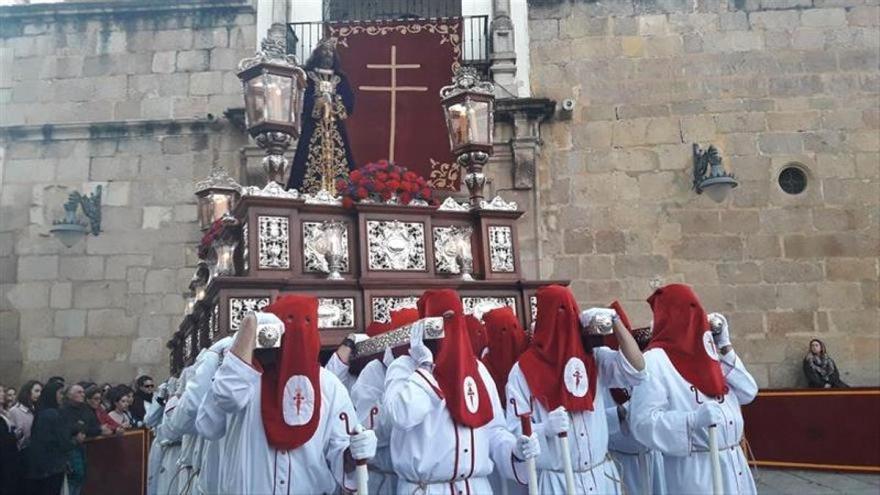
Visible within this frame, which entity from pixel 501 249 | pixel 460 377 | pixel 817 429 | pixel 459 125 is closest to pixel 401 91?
pixel 459 125

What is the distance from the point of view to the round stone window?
11766mm

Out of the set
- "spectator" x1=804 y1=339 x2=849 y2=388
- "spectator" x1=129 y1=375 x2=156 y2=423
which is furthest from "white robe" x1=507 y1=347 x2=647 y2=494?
"spectator" x1=804 y1=339 x2=849 y2=388

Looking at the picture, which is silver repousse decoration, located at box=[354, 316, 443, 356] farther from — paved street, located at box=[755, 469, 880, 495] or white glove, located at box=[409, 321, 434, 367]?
paved street, located at box=[755, 469, 880, 495]

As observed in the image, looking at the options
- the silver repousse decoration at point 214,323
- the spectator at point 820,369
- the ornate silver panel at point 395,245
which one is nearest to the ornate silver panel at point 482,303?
the ornate silver panel at point 395,245

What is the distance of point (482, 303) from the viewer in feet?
21.1

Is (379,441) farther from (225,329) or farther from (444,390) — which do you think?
(225,329)

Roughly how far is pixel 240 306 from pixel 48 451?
3827mm

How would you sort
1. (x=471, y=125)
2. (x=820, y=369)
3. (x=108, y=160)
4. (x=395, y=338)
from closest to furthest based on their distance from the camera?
1. (x=395, y=338)
2. (x=471, y=125)
3. (x=820, y=369)
4. (x=108, y=160)

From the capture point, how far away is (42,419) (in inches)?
309

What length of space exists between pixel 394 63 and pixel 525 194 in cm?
282

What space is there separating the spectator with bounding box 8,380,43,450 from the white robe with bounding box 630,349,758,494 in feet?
22.1

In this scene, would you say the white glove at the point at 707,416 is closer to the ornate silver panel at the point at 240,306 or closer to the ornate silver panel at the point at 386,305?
the ornate silver panel at the point at 386,305

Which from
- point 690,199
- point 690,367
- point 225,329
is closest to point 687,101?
point 690,199

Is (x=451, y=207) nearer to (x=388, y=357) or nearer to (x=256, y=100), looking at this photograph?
(x=256, y=100)
